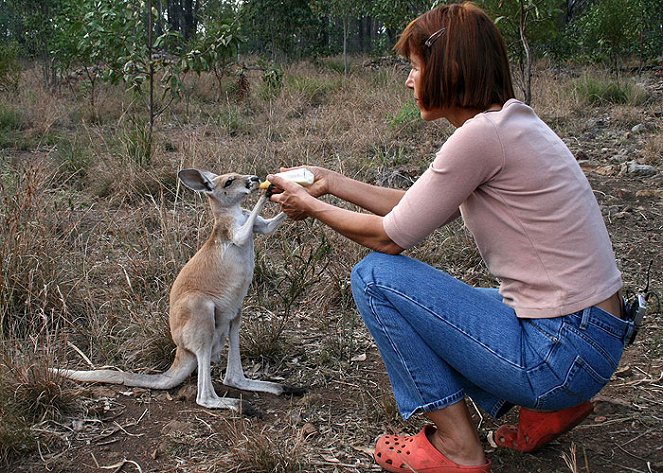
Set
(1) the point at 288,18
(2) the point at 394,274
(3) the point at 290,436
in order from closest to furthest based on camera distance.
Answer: (2) the point at 394,274 → (3) the point at 290,436 → (1) the point at 288,18

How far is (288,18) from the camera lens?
15.7 metres

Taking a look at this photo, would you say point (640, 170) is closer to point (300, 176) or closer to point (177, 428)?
point (300, 176)

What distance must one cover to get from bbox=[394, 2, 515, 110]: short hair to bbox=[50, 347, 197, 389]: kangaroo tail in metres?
1.67

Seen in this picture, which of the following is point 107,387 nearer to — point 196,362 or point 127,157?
point 196,362

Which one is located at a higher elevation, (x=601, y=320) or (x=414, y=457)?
(x=601, y=320)

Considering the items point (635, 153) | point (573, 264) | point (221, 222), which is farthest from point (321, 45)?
point (573, 264)

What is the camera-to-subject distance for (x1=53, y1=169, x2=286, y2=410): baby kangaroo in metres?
3.27

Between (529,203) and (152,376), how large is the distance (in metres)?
1.93

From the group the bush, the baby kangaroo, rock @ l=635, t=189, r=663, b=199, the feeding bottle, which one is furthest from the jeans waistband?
the bush

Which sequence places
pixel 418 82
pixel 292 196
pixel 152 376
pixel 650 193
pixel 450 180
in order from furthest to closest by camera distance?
pixel 650 193 < pixel 152 376 < pixel 292 196 < pixel 418 82 < pixel 450 180

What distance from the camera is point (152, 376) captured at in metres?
3.35

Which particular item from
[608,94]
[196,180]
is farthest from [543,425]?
[608,94]

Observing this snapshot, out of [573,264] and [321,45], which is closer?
[573,264]

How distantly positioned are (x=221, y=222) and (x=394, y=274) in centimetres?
131
